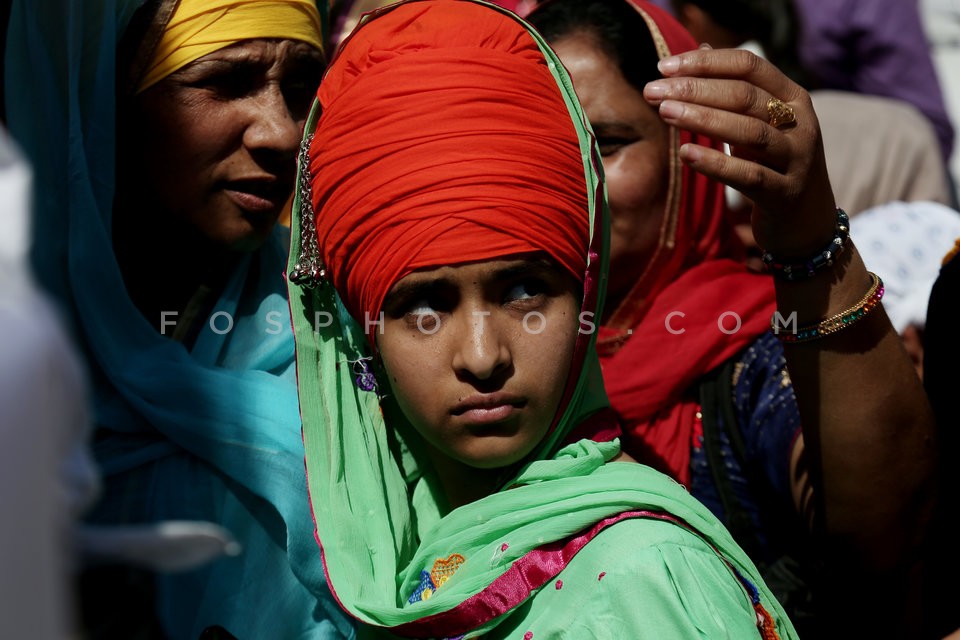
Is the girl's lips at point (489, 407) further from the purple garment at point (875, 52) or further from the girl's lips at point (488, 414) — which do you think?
the purple garment at point (875, 52)

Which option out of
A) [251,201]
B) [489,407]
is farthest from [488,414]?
[251,201]

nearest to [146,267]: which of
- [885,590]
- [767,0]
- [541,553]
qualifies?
[541,553]

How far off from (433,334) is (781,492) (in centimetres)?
84

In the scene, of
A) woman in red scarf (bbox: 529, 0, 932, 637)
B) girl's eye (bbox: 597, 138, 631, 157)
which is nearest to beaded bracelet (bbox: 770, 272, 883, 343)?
woman in red scarf (bbox: 529, 0, 932, 637)

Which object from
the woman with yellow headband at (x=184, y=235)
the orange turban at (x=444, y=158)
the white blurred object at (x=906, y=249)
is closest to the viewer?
the orange turban at (x=444, y=158)

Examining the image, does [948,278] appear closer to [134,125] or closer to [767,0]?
[134,125]

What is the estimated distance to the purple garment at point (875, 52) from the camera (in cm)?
527

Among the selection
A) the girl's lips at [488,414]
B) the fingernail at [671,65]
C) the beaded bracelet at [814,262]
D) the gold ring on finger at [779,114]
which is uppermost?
the fingernail at [671,65]

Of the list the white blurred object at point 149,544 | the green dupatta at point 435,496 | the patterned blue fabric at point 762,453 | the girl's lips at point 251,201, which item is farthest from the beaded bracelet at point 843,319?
the white blurred object at point 149,544

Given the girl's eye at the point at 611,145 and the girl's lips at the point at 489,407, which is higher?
the girl's eye at the point at 611,145

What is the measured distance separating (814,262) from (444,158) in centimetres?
66

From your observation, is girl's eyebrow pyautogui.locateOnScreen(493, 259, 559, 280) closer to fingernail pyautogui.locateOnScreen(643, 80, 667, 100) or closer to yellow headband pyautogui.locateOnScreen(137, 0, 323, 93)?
fingernail pyautogui.locateOnScreen(643, 80, 667, 100)

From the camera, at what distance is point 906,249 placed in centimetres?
332

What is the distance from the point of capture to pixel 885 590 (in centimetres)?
226
